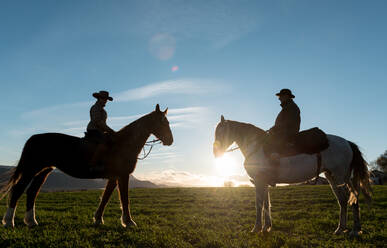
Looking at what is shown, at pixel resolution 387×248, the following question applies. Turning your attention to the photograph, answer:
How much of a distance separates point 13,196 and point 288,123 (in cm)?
804

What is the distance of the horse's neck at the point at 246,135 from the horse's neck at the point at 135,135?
2719 mm

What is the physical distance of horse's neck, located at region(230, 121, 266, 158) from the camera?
831cm

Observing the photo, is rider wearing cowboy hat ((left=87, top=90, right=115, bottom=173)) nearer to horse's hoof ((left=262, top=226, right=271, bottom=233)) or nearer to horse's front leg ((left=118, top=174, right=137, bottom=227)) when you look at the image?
horse's front leg ((left=118, top=174, right=137, bottom=227))

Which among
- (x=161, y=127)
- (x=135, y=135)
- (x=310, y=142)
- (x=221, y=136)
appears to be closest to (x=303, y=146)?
(x=310, y=142)

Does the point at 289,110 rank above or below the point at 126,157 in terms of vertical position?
above

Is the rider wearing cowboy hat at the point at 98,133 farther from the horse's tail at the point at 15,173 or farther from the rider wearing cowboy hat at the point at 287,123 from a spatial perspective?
the rider wearing cowboy hat at the point at 287,123

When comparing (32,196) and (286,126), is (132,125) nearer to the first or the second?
(32,196)

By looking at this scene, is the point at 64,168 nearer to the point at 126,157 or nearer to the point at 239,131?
the point at 126,157

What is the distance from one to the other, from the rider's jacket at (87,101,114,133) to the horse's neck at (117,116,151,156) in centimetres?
44

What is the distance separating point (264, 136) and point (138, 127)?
389cm

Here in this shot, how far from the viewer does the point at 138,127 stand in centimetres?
867

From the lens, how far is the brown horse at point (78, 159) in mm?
7824

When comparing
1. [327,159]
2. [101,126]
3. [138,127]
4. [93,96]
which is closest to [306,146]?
[327,159]

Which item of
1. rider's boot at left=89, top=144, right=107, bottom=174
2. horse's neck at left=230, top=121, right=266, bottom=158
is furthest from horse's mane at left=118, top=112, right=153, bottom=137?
horse's neck at left=230, top=121, right=266, bottom=158
